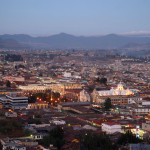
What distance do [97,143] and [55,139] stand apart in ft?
7.75

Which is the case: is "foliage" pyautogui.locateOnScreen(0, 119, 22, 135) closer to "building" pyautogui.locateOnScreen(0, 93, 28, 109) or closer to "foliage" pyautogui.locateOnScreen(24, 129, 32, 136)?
"foliage" pyautogui.locateOnScreen(24, 129, 32, 136)

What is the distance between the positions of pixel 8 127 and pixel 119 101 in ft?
63.9

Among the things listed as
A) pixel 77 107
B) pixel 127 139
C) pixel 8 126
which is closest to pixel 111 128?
pixel 127 139

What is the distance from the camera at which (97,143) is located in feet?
75.7

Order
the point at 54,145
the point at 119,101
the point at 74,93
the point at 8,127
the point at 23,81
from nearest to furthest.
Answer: the point at 54,145 < the point at 8,127 < the point at 119,101 < the point at 74,93 < the point at 23,81

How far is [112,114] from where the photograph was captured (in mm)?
35812

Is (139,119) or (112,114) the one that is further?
(112,114)

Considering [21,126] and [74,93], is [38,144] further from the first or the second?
[74,93]

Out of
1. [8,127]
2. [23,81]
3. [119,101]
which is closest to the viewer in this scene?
A: [8,127]

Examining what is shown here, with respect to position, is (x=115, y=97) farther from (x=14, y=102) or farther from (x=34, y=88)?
(x=34, y=88)

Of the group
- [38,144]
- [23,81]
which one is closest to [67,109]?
[38,144]

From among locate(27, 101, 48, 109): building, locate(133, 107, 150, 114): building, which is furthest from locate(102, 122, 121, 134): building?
locate(27, 101, 48, 109): building

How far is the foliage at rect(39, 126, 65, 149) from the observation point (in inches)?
944

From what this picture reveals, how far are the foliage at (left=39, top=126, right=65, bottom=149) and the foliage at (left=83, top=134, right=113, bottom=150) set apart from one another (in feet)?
4.17
